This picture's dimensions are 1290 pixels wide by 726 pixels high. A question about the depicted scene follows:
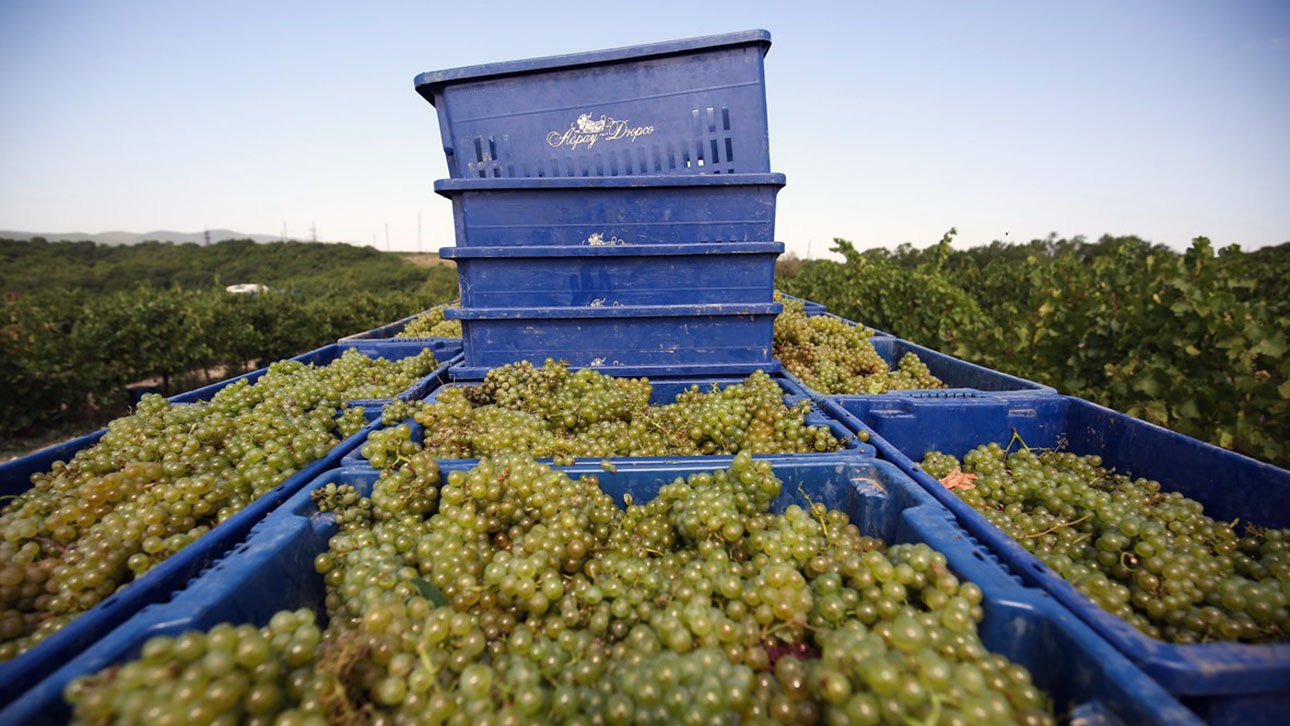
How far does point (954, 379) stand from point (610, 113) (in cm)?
325

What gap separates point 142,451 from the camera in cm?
206

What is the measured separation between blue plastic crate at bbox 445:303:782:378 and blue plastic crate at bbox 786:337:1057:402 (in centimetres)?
46

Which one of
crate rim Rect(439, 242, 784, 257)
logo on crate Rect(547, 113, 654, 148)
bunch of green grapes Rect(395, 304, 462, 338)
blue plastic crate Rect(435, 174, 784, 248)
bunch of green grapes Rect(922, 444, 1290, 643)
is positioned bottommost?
bunch of green grapes Rect(922, 444, 1290, 643)

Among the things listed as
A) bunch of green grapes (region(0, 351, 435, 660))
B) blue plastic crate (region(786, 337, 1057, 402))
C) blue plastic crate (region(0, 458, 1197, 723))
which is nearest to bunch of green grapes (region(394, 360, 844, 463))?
blue plastic crate (region(0, 458, 1197, 723))

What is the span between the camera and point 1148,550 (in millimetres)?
1636

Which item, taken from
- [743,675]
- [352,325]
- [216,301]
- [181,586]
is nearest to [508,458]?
[181,586]

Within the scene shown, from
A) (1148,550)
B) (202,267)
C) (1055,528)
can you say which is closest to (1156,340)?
(1055,528)

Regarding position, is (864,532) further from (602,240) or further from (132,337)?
(132,337)

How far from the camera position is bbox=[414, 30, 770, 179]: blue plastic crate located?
301 centimetres

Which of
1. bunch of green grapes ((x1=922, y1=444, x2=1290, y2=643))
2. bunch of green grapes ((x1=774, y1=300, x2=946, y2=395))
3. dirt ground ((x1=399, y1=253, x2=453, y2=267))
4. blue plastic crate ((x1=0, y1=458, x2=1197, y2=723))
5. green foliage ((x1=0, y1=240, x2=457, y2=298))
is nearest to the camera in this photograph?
blue plastic crate ((x1=0, y1=458, x2=1197, y2=723))

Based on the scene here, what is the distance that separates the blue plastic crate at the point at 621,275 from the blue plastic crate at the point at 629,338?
0.07 meters

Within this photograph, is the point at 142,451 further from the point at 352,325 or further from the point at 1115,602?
the point at 352,325

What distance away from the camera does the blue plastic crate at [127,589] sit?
3.42 feet

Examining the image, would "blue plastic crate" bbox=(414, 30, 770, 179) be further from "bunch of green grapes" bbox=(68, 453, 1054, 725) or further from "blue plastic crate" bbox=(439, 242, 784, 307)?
"bunch of green grapes" bbox=(68, 453, 1054, 725)
